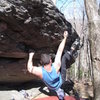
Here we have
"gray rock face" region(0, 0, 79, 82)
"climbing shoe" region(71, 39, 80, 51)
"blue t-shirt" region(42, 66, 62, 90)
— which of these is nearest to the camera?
"blue t-shirt" region(42, 66, 62, 90)

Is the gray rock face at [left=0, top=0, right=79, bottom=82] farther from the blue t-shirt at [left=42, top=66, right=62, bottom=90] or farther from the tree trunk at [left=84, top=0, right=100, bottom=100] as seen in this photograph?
the blue t-shirt at [left=42, top=66, right=62, bottom=90]

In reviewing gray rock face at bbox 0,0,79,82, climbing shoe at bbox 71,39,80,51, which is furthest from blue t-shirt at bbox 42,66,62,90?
climbing shoe at bbox 71,39,80,51

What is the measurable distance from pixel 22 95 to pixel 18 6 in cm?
271

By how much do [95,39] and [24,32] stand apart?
1.86m

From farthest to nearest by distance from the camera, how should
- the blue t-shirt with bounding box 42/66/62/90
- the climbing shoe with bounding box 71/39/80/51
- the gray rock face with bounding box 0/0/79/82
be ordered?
the climbing shoe with bounding box 71/39/80/51, the gray rock face with bounding box 0/0/79/82, the blue t-shirt with bounding box 42/66/62/90

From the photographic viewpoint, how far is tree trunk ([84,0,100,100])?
548 cm

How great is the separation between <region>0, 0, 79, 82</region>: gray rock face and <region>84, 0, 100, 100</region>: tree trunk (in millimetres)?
1073

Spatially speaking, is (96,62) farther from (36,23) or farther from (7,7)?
Result: (7,7)

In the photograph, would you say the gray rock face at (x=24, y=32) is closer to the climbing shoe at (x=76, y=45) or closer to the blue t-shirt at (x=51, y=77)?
the climbing shoe at (x=76, y=45)

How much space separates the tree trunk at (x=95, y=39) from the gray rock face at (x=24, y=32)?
1.07 m

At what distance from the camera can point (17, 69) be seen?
7.18 meters

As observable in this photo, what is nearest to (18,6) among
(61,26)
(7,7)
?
(7,7)

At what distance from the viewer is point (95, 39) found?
559 centimetres

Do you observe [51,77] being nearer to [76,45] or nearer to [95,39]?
[95,39]
